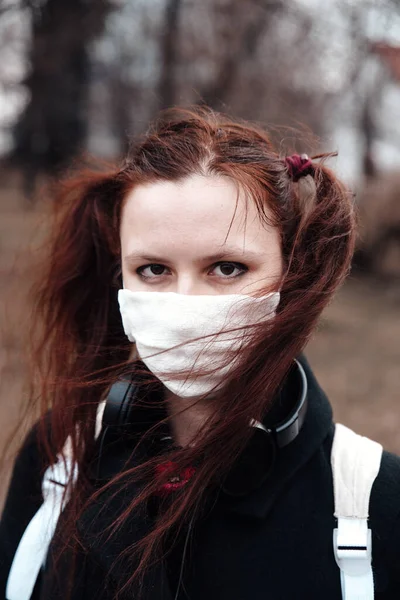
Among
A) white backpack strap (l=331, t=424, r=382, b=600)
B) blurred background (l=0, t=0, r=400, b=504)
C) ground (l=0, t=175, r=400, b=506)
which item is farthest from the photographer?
blurred background (l=0, t=0, r=400, b=504)

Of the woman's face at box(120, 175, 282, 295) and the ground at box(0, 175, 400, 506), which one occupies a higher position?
the ground at box(0, 175, 400, 506)

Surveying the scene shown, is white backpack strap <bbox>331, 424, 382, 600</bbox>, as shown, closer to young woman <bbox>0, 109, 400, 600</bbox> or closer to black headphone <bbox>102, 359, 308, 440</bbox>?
young woman <bbox>0, 109, 400, 600</bbox>

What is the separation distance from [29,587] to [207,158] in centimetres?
111

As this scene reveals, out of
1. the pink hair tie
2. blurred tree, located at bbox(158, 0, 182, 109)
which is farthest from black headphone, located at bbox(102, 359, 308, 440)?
blurred tree, located at bbox(158, 0, 182, 109)

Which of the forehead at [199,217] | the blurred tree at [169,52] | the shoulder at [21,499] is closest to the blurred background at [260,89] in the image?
the blurred tree at [169,52]

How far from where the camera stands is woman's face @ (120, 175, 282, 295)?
1.26 m

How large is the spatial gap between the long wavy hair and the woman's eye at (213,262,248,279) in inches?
3.9

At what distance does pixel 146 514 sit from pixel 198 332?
41 centimetres

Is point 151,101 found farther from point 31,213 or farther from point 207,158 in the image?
point 207,158

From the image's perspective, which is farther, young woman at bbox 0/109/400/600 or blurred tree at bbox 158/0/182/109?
blurred tree at bbox 158/0/182/109

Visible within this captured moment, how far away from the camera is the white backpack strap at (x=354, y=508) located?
4.13 ft

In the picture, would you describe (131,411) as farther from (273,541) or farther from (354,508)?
(354,508)

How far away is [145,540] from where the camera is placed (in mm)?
1267

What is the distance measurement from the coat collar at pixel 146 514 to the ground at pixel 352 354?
50.5 inches
